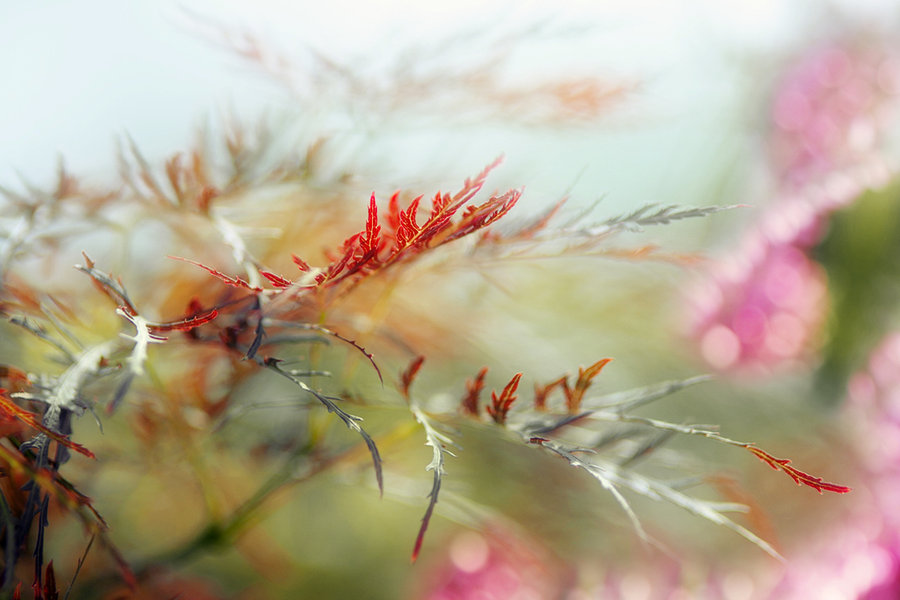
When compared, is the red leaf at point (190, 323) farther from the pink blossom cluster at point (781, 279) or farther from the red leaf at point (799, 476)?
the pink blossom cluster at point (781, 279)

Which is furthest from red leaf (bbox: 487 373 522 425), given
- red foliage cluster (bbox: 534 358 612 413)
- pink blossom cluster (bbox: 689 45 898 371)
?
pink blossom cluster (bbox: 689 45 898 371)

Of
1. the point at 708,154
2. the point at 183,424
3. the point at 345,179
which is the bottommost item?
the point at 183,424

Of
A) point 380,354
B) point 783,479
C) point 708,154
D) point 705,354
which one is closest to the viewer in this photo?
point 380,354

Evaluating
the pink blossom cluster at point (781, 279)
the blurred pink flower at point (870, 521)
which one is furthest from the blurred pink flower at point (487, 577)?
the pink blossom cluster at point (781, 279)

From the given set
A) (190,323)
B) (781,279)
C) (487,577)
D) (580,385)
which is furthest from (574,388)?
(781,279)

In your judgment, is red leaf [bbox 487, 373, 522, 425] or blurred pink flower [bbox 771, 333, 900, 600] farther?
blurred pink flower [bbox 771, 333, 900, 600]

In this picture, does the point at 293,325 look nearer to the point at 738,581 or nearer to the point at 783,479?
the point at 738,581

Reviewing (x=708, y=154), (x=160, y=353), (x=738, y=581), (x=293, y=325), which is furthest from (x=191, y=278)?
(x=708, y=154)

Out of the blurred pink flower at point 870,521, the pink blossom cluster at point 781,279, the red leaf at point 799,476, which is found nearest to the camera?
the red leaf at point 799,476

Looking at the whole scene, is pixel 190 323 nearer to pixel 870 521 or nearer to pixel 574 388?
pixel 574 388

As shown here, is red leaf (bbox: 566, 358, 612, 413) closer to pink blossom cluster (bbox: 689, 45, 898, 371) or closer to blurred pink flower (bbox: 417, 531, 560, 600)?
blurred pink flower (bbox: 417, 531, 560, 600)

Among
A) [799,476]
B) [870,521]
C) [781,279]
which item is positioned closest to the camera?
[799,476]
